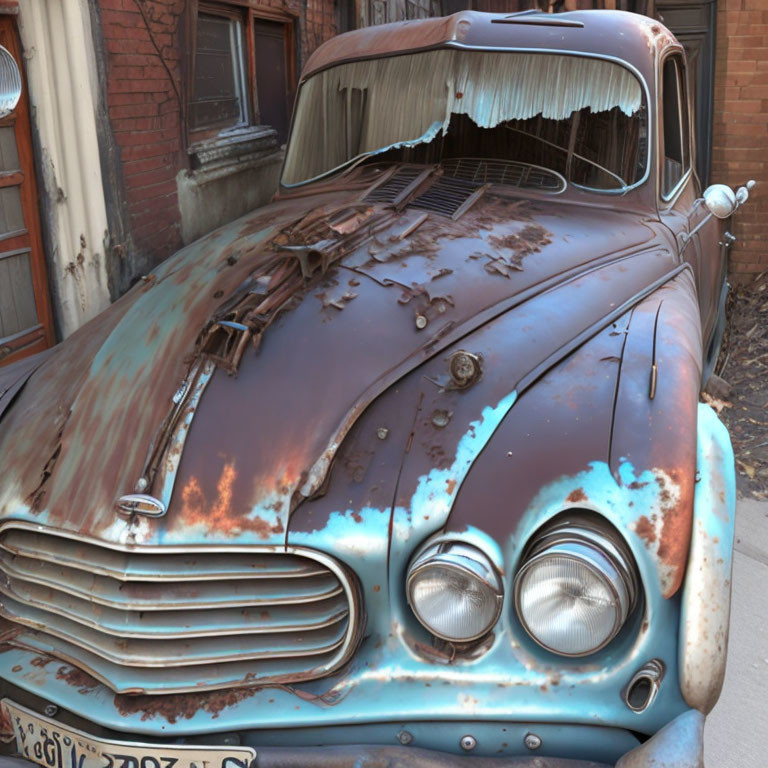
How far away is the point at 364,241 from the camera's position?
2707mm

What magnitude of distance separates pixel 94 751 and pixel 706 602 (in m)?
1.35

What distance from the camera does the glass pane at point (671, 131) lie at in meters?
3.63

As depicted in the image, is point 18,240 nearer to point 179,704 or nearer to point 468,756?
point 179,704

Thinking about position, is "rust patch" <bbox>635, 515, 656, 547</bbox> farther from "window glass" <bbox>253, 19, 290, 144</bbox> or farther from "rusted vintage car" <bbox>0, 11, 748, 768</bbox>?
"window glass" <bbox>253, 19, 290, 144</bbox>

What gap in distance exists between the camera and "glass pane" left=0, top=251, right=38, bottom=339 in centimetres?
420

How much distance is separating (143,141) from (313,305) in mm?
3204

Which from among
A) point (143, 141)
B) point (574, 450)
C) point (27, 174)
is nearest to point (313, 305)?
point (574, 450)

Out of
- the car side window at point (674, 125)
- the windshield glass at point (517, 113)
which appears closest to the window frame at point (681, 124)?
the car side window at point (674, 125)

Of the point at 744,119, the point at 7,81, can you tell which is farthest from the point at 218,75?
the point at 744,119

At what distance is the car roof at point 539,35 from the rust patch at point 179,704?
265 centimetres

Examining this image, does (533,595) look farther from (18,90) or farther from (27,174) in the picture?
(27,174)

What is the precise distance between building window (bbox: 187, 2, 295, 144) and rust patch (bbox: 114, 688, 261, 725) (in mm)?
4493

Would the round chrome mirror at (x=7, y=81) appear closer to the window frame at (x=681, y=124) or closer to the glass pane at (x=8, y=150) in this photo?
the glass pane at (x=8, y=150)

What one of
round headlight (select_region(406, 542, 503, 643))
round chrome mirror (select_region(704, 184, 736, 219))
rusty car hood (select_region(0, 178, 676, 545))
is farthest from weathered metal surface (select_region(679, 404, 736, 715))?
round chrome mirror (select_region(704, 184, 736, 219))
